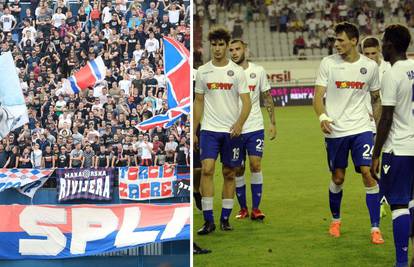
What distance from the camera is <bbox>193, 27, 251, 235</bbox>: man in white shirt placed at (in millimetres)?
9527

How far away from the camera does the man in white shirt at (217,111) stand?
9.53 metres

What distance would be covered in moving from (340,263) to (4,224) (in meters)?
3.13

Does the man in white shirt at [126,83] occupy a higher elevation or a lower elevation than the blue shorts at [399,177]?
higher

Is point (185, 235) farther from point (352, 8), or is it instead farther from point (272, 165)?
point (352, 8)

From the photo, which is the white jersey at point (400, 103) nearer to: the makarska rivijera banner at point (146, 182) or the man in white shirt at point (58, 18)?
the makarska rivijera banner at point (146, 182)

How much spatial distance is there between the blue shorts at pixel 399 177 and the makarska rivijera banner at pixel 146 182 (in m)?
2.01

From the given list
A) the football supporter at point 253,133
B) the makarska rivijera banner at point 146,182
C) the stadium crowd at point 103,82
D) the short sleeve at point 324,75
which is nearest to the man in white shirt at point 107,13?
the stadium crowd at point 103,82

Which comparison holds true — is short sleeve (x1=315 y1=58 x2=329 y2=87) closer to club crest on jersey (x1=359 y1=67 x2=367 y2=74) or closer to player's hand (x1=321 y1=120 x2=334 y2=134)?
club crest on jersey (x1=359 y1=67 x2=367 y2=74)

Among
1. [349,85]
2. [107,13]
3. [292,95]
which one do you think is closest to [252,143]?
[349,85]

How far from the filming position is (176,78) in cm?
602

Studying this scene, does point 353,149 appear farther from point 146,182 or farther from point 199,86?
point 146,182

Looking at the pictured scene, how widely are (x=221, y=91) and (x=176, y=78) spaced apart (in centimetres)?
362

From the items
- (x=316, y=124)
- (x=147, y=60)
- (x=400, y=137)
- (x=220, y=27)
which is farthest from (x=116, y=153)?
(x=316, y=124)

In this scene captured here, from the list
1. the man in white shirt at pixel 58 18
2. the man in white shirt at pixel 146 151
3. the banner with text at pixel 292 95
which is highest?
the man in white shirt at pixel 58 18
